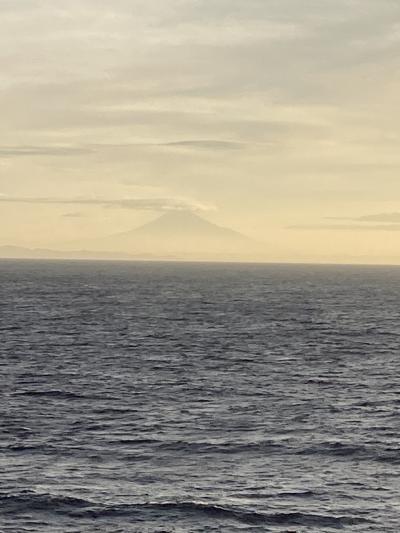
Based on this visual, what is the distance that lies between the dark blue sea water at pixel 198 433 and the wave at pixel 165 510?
10cm

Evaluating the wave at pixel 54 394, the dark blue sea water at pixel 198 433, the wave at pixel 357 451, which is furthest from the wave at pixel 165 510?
the wave at pixel 54 394

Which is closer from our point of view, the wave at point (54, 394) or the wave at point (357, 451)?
the wave at point (357, 451)

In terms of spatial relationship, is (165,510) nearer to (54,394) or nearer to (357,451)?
(357,451)

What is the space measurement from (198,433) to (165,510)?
15.6 meters

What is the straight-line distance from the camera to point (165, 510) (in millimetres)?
40688

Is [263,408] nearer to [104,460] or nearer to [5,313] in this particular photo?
[104,460]

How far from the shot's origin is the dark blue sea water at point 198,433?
40.8 meters

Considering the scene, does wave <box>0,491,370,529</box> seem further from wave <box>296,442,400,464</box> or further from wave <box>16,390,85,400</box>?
wave <box>16,390,85,400</box>

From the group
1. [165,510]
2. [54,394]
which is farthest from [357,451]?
[54,394]

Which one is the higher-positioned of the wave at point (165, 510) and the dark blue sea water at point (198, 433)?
the dark blue sea water at point (198, 433)

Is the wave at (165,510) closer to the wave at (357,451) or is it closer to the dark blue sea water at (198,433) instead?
the dark blue sea water at (198,433)

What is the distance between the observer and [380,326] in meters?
138

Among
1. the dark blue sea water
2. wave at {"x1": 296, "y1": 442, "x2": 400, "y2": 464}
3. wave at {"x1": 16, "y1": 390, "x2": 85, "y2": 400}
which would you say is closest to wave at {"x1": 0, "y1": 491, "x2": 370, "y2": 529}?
the dark blue sea water

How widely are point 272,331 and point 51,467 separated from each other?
265ft
